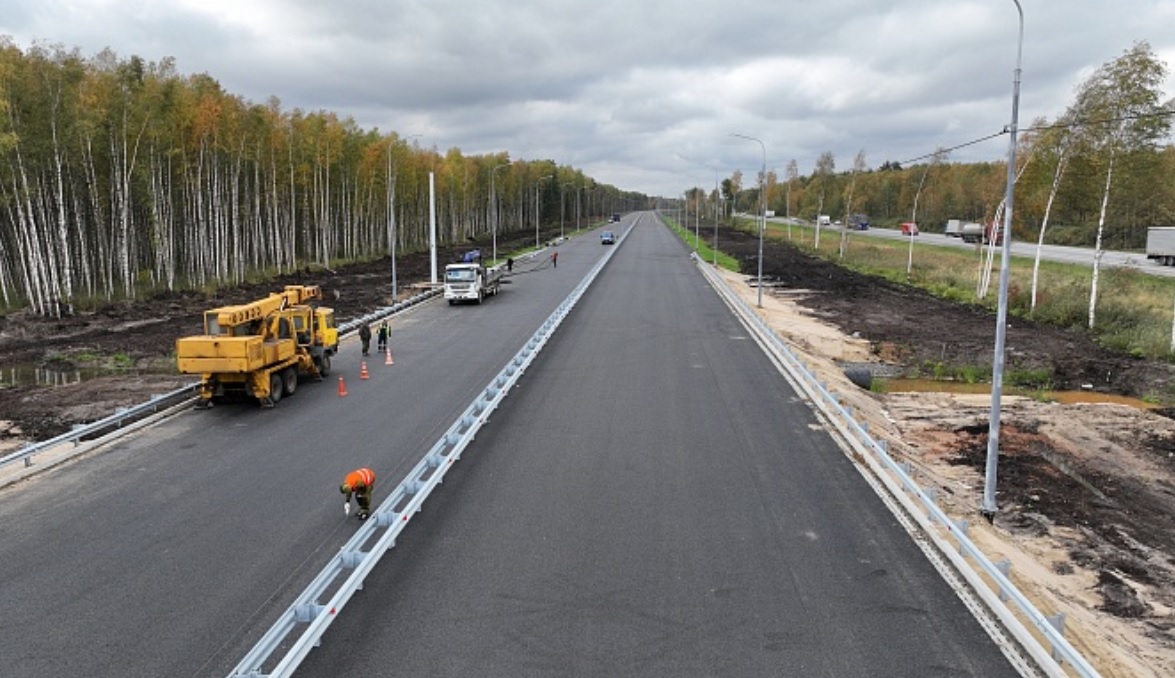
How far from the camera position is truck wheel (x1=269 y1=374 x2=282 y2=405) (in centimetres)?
1845

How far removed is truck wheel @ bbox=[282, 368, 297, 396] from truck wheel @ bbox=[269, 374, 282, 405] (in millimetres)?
302

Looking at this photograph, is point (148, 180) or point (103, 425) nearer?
point (103, 425)

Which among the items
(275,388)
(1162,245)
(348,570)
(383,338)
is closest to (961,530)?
(348,570)

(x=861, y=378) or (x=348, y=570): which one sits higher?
(x=348, y=570)

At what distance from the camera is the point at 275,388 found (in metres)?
18.8

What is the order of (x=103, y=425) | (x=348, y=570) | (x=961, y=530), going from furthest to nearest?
(x=103, y=425)
(x=961, y=530)
(x=348, y=570)

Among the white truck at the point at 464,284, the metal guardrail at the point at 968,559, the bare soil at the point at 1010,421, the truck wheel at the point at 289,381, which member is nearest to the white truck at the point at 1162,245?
the bare soil at the point at 1010,421

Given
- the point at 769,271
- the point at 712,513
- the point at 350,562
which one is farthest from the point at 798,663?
the point at 769,271

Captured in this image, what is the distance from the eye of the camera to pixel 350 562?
369 inches

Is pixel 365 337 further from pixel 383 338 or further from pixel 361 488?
pixel 361 488

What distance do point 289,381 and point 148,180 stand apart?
1151 inches

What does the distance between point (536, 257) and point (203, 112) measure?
32.4 meters

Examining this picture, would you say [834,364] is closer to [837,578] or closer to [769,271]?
[837,578]

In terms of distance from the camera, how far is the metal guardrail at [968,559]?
292 inches
